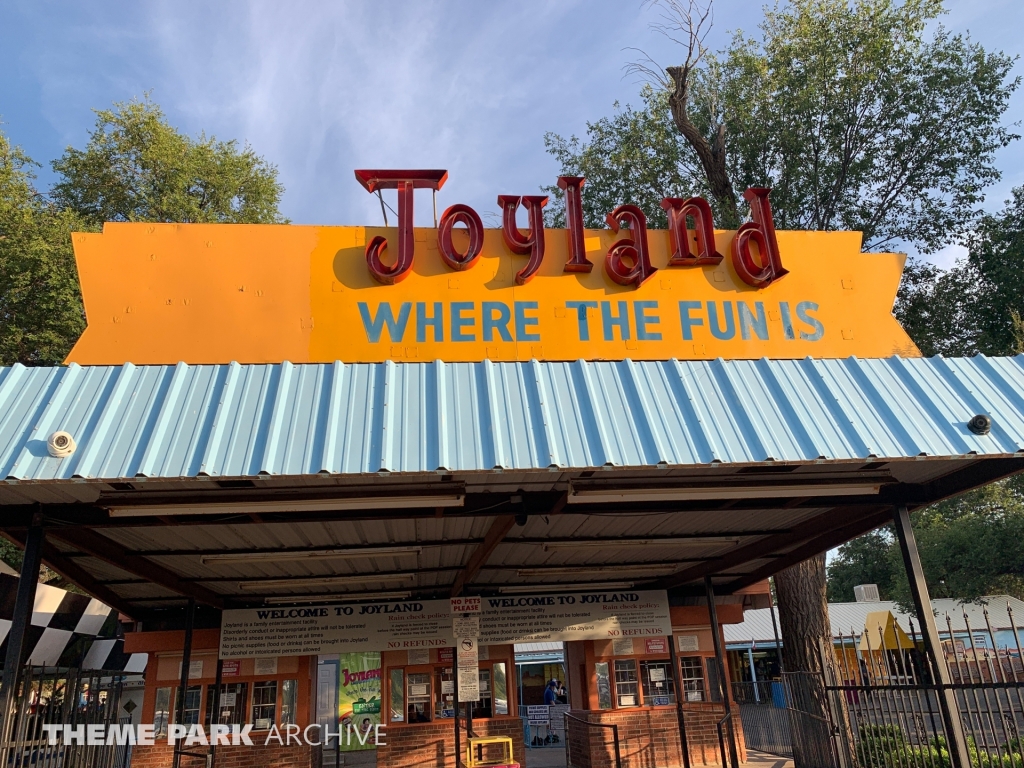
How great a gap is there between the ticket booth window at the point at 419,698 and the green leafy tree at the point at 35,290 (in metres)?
15.0

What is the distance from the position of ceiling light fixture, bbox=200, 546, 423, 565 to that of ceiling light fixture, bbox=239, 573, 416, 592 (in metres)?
1.55

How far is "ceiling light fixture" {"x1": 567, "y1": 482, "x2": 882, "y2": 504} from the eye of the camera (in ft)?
22.2

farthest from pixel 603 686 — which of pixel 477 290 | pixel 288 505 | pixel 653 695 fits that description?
pixel 288 505

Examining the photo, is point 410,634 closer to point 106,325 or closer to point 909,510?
point 106,325

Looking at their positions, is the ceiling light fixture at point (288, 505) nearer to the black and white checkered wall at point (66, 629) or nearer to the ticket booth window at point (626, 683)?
the ticket booth window at point (626, 683)

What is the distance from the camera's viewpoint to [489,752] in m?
12.6

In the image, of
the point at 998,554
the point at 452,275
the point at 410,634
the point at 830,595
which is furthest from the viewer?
the point at 830,595

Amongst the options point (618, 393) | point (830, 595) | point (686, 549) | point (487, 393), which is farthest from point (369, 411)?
point (830, 595)

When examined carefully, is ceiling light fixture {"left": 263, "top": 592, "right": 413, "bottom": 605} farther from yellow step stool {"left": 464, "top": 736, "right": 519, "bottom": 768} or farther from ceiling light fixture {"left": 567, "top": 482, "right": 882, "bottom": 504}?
ceiling light fixture {"left": 567, "top": 482, "right": 882, "bottom": 504}

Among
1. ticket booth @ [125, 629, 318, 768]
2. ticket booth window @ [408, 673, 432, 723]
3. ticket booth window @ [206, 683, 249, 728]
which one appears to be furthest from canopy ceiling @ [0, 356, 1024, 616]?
ticket booth window @ [408, 673, 432, 723]

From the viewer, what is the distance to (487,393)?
6.28m

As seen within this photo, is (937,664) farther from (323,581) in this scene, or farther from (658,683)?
(658,683)

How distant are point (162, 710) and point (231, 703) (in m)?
1.27

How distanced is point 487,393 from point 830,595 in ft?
209
